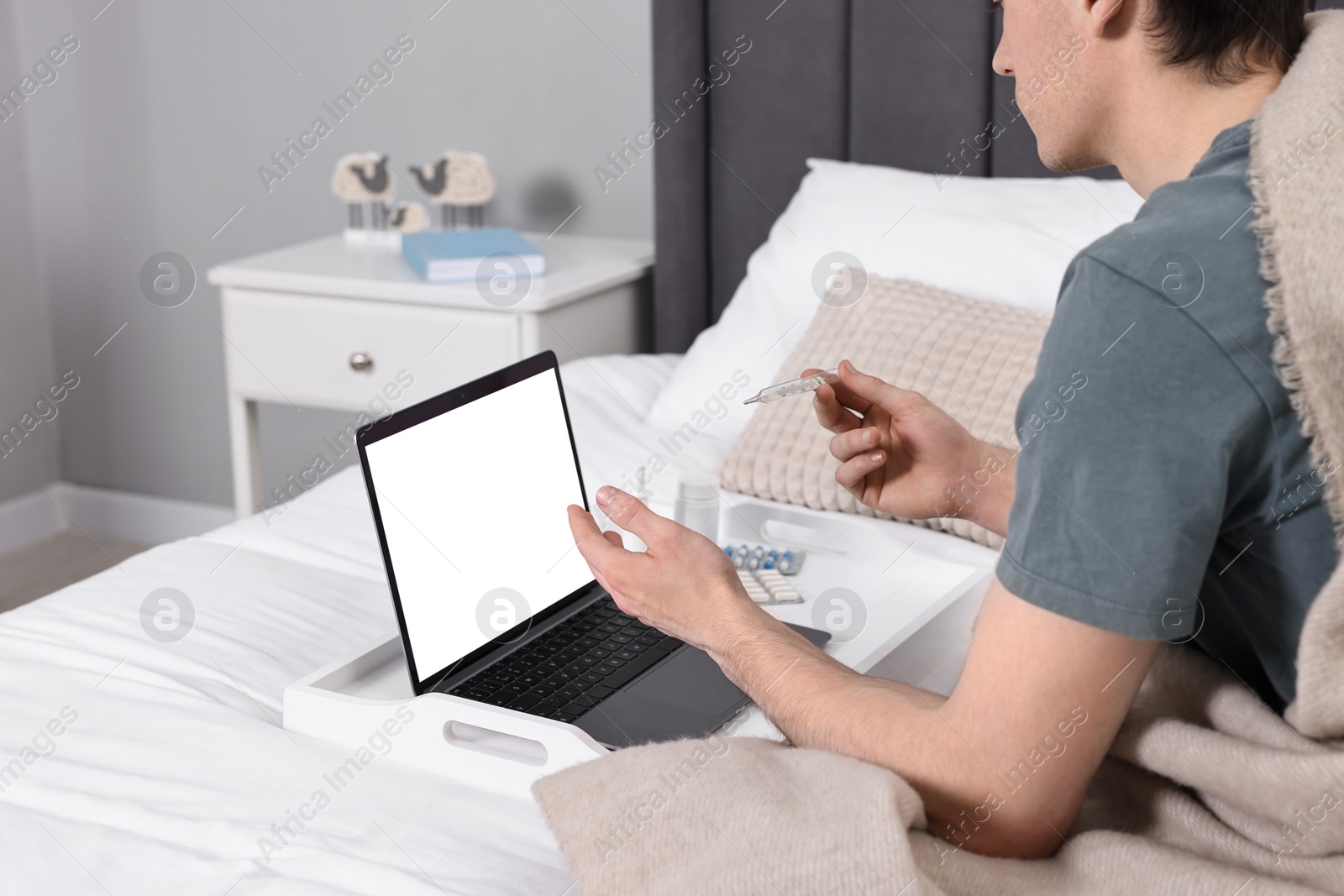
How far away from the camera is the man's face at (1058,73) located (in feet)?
2.59

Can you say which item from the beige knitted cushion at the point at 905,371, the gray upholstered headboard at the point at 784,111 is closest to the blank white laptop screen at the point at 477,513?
the beige knitted cushion at the point at 905,371

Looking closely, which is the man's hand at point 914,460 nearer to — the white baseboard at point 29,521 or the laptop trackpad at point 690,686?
the laptop trackpad at point 690,686

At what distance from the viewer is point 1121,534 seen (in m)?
0.64

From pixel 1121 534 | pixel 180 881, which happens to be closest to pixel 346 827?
pixel 180 881

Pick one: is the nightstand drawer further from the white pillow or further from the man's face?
the man's face

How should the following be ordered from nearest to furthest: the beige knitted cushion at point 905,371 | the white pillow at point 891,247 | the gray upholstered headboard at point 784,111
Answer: the beige knitted cushion at point 905,371 < the white pillow at point 891,247 < the gray upholstered headboard at point 784,111

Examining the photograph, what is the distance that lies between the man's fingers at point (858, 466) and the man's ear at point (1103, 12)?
0.37 meters

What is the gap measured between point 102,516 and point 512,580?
219 centimetres

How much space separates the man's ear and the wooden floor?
7.79 ft

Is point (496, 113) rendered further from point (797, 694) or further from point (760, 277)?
point (797, 694)

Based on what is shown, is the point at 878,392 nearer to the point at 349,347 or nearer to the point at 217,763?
the point at 217,763

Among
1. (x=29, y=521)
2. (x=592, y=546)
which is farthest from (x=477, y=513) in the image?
(x=29, y=521)

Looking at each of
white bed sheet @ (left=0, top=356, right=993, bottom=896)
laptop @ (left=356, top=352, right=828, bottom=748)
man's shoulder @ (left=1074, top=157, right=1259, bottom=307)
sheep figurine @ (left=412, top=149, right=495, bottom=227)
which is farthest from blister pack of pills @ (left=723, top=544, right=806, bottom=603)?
sheep figurine @ (left=412, top=149, right=495, bottom=227)

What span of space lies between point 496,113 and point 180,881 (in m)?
1.87
